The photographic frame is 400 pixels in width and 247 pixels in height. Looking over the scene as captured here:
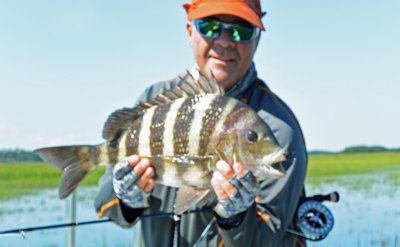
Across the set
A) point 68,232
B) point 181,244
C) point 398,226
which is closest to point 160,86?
point 181,244

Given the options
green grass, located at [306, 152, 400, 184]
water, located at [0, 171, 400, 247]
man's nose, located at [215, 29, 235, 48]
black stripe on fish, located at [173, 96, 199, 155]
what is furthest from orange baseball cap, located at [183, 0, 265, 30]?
green grass, located at [306, 152, 400, 184]

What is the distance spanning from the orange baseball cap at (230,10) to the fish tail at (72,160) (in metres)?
1.06

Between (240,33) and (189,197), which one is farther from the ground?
(240,33)

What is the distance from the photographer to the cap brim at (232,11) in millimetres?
3420

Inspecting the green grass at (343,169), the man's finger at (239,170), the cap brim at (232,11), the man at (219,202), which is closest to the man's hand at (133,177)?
the man at (219,202)

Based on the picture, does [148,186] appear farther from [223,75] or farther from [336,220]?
[336,220]

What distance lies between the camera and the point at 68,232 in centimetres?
556

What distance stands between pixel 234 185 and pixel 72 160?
938 mm

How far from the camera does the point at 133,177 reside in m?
2.94

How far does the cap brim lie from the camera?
11.2ft

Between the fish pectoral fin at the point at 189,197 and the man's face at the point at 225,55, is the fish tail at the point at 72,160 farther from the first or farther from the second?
the man's face at the point at 225,55

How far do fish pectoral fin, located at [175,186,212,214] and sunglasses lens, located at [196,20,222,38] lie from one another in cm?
107

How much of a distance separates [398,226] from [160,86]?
1197cm

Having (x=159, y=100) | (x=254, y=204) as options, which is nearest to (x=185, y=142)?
(x=159, y=100)
